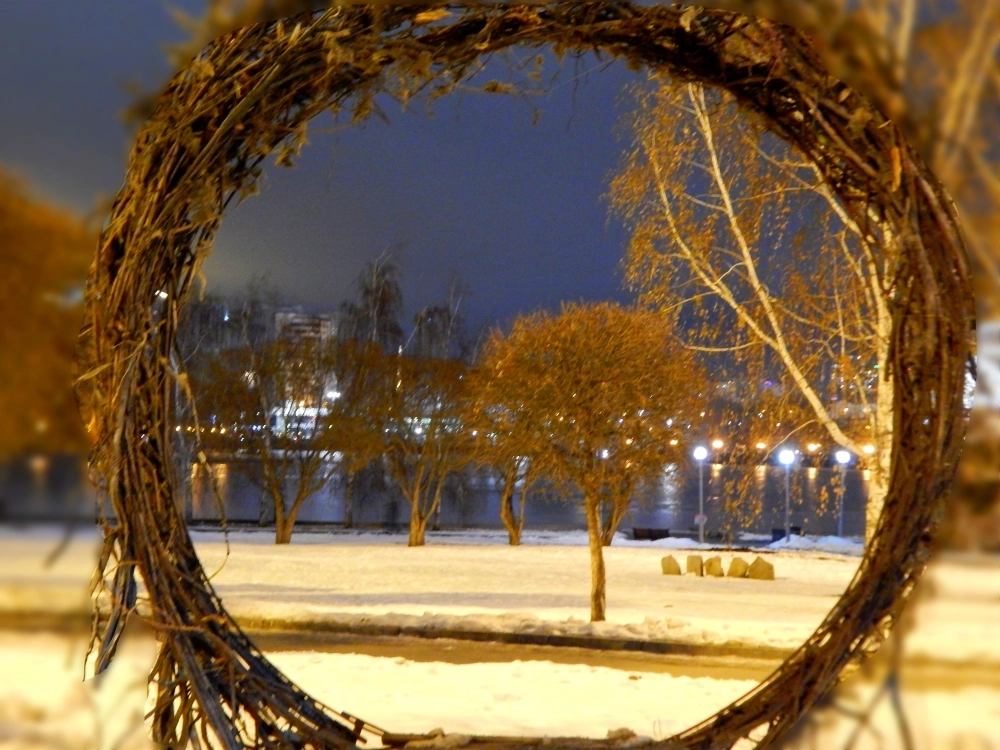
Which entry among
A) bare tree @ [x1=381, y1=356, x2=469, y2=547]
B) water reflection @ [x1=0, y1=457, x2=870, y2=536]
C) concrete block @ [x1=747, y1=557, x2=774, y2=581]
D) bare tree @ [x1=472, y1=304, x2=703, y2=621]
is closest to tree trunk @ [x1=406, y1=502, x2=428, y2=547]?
bare tree @ [x1=381, y1=356, x2=469, y2=547]

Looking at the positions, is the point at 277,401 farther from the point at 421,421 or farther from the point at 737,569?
the point at 737,569

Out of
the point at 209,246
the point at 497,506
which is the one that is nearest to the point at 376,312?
the point at 497,506

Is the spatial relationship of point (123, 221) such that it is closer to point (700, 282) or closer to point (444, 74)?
point (444, 74)

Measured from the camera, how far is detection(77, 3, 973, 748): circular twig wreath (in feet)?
9.12

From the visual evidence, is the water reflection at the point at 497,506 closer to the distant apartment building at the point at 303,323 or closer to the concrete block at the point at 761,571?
the concrete block at the point at 761,571

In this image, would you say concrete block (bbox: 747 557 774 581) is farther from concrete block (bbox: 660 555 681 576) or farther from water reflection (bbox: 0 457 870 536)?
water reflection (bbox: 0 457 870 536)

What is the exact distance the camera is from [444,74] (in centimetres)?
305

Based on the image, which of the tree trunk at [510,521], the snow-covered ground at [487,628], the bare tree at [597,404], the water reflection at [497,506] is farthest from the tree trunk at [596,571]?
the tree trunk at [510,521]

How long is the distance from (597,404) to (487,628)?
3.10 metres

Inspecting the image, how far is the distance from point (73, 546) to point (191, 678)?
1.61ft

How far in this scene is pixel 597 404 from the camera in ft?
41.8

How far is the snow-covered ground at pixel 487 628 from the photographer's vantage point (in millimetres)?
2645

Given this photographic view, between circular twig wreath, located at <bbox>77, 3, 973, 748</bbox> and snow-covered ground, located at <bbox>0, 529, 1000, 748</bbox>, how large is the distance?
12 cm

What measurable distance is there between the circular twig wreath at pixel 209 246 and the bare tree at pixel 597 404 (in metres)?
9.81
